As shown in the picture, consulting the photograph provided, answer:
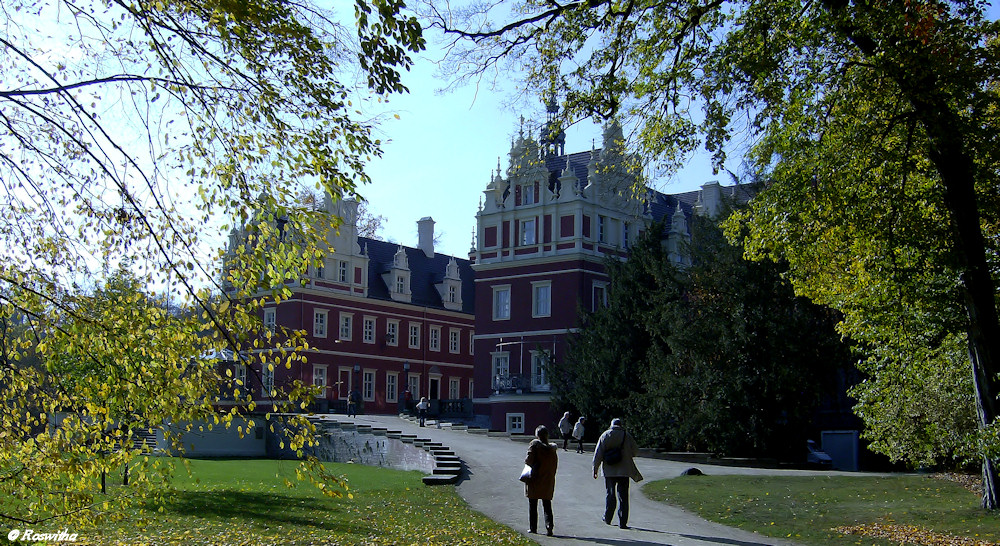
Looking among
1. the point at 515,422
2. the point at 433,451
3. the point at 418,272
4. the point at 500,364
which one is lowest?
the point at 433,451

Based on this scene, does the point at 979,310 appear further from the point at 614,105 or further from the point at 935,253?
the point at 614,105

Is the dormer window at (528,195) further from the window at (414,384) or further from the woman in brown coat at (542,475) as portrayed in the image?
the woman in brown coat at (542,475)

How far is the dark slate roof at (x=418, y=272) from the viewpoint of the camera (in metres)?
62.6

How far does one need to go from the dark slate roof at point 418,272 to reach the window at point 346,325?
2.24 m

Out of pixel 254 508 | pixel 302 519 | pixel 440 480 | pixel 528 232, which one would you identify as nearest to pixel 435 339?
pixel 528 232

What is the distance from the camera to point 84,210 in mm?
8984

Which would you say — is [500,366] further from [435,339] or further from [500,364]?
[435,339]

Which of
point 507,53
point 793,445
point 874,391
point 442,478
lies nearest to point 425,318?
point 793,445

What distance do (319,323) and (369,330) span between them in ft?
14.1

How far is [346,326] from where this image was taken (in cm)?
5906

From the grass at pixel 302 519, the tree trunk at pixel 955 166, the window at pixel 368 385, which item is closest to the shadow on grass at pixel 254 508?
the grass at pixel 302 519

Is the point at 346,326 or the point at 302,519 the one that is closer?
the point at 302,519

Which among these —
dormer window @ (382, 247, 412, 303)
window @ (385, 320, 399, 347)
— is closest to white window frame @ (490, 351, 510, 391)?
window @ (385, 320, 399, 347)

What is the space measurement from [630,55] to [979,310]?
20.6 ft
